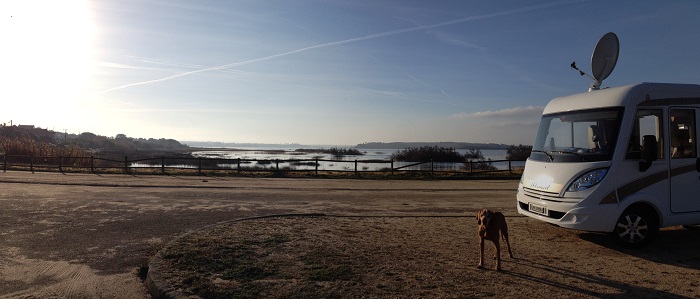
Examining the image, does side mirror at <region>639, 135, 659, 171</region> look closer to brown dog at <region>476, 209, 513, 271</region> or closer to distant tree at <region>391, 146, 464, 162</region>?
brown dog at <region>476, 209, 513, 271</region>

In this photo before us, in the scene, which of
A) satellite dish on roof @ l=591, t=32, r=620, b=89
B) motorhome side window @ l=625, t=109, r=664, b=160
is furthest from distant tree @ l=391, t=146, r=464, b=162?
motorhome side window @ l=625, t=109, r=664, b=160

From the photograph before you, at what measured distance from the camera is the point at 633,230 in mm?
6566

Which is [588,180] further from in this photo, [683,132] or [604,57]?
[604,57]

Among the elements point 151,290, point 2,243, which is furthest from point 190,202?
point 151,290

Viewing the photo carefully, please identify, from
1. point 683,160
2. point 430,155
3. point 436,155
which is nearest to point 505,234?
point 683,160

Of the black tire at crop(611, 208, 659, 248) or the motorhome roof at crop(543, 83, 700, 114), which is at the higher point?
the motorhome roof at crop(543, 83, 700, 114)

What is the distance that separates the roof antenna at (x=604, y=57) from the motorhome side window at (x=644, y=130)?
2.15m

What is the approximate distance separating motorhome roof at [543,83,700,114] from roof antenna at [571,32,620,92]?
184 centimetres

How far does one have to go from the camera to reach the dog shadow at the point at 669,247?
596 centimetres

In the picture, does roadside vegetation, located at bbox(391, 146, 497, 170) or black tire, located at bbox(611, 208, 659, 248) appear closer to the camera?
black tire, located at bbox(611, 208, 659, 248)

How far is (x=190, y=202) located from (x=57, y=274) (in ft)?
23.4

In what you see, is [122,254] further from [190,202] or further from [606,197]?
[606,197]

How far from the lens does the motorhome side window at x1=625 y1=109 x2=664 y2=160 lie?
262 inches

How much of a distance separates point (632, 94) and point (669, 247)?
2508mm
